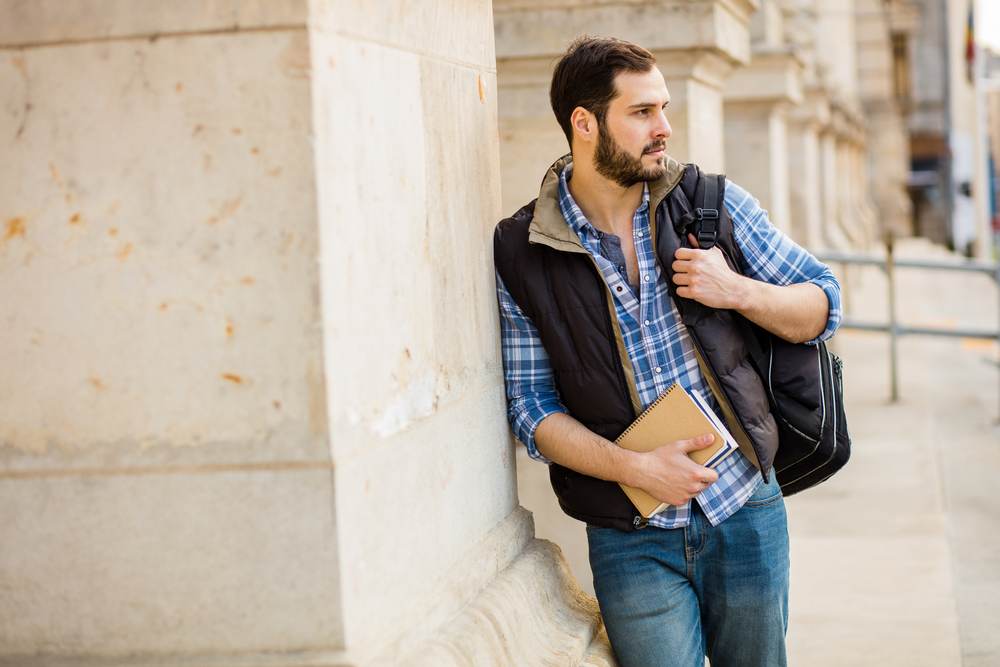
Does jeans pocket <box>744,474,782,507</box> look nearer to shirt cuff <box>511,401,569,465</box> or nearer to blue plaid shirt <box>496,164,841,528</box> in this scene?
blue plaid shirt <box>496,164,841,528</box>

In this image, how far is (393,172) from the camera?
1.86 metres

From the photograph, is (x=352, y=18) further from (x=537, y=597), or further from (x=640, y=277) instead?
(x=537, y=597)

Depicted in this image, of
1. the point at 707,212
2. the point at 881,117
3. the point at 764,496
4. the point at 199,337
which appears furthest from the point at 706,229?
the point at 881,117

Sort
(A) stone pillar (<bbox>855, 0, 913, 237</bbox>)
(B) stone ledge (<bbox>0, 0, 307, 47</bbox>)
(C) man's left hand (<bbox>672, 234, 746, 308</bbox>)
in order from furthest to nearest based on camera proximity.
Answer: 1. (A) stone pillar (<bbox>855, 0, 913, 237</bbox>)
2. (C) man's left hand (<bbox>672, 234, 746, 308</bbox>)
3. (B) stone ledge (<bbox>0, 0, 307, 47</bbox>)

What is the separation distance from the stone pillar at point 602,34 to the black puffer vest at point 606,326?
1.53 m

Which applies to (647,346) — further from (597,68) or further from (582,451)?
(597,68)

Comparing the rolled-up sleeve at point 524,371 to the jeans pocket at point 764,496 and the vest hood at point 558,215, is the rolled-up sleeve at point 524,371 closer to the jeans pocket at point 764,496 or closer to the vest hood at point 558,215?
the vest hood at point 558,215

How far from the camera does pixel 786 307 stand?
7.57 ft

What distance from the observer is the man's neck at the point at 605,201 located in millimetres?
2438

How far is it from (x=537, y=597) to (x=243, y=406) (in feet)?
3.30

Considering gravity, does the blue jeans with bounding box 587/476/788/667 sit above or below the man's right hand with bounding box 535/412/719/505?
below

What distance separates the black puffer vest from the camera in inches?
91.3

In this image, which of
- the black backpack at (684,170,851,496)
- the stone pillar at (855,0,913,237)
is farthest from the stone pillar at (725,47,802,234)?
the stone pillar at (855,0,913,237)

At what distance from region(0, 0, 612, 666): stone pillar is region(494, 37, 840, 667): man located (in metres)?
0.74
